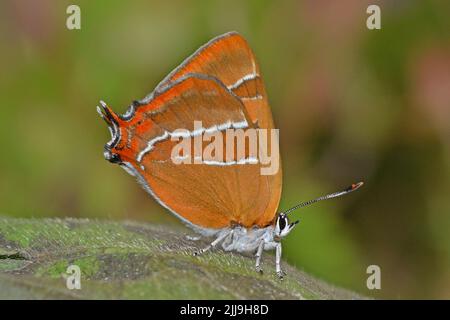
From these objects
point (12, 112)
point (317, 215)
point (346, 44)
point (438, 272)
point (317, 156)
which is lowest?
point (438, 272)

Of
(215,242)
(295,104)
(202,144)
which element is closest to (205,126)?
(202,144)

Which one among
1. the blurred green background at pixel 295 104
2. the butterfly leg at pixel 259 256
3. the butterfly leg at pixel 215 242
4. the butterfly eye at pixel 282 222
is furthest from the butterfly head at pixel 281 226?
the blurred green background at pixel 295 104

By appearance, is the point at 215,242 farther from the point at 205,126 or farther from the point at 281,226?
the point at 205,126

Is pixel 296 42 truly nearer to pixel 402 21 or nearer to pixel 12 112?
pixel 402 21

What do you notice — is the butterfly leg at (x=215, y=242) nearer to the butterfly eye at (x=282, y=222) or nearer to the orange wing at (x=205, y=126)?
the orange wing at (x=205, y=126)

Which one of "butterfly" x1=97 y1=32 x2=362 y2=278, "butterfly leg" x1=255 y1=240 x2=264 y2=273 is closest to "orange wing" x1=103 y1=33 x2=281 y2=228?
"butterfly" x1=97 y1=32 x2=362 y2=278

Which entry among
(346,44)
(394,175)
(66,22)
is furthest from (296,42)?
(66,22)

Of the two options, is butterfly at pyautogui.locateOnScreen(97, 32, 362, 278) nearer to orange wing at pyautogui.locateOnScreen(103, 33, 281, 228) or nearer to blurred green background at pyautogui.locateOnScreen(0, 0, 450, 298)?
orange wing at pyautogui.locateOnScreen(103, 33, 281, 228)
